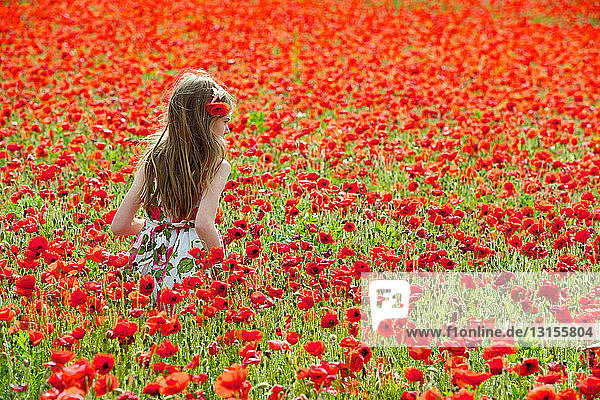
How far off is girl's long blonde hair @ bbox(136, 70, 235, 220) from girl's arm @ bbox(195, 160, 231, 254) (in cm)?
4

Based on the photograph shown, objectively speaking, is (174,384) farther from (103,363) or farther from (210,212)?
(210,212)

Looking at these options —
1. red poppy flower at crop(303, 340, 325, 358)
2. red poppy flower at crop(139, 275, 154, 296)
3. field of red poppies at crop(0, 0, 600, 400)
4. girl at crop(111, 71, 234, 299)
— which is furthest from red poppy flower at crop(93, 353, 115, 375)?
girl at crop(111, 71, 234, 299)

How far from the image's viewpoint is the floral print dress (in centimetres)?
394

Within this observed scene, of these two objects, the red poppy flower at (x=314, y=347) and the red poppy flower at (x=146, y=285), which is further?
the red poppy flower at (x=146, y=285)

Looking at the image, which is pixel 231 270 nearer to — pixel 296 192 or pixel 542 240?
pixel 296 192

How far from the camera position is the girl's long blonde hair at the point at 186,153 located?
3.81 m

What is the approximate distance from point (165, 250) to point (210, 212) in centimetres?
40

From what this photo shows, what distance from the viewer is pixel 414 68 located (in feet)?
30.3

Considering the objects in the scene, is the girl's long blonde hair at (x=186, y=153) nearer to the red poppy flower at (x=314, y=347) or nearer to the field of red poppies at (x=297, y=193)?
the field of red poppies at (x=297, y=193)

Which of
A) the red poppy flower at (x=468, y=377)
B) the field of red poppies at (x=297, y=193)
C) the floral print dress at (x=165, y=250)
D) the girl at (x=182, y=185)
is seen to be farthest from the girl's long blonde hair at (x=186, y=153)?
the red poppy flower at (x=468, y=377)

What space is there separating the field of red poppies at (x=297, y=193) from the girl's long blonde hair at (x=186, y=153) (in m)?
0.34

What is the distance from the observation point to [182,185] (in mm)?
3824

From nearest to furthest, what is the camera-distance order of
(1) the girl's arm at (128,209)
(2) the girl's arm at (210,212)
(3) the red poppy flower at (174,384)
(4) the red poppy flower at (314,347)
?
(3) the red poppy flower at (174,384) → (4) the red poppy flower at (314,347) → (2) the girl's arm at (210,212) → (1) the girl's arm at (128,209)

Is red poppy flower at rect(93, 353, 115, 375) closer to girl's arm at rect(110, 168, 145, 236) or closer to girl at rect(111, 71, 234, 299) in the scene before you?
girl at rect(111, 71, 234, 299)
